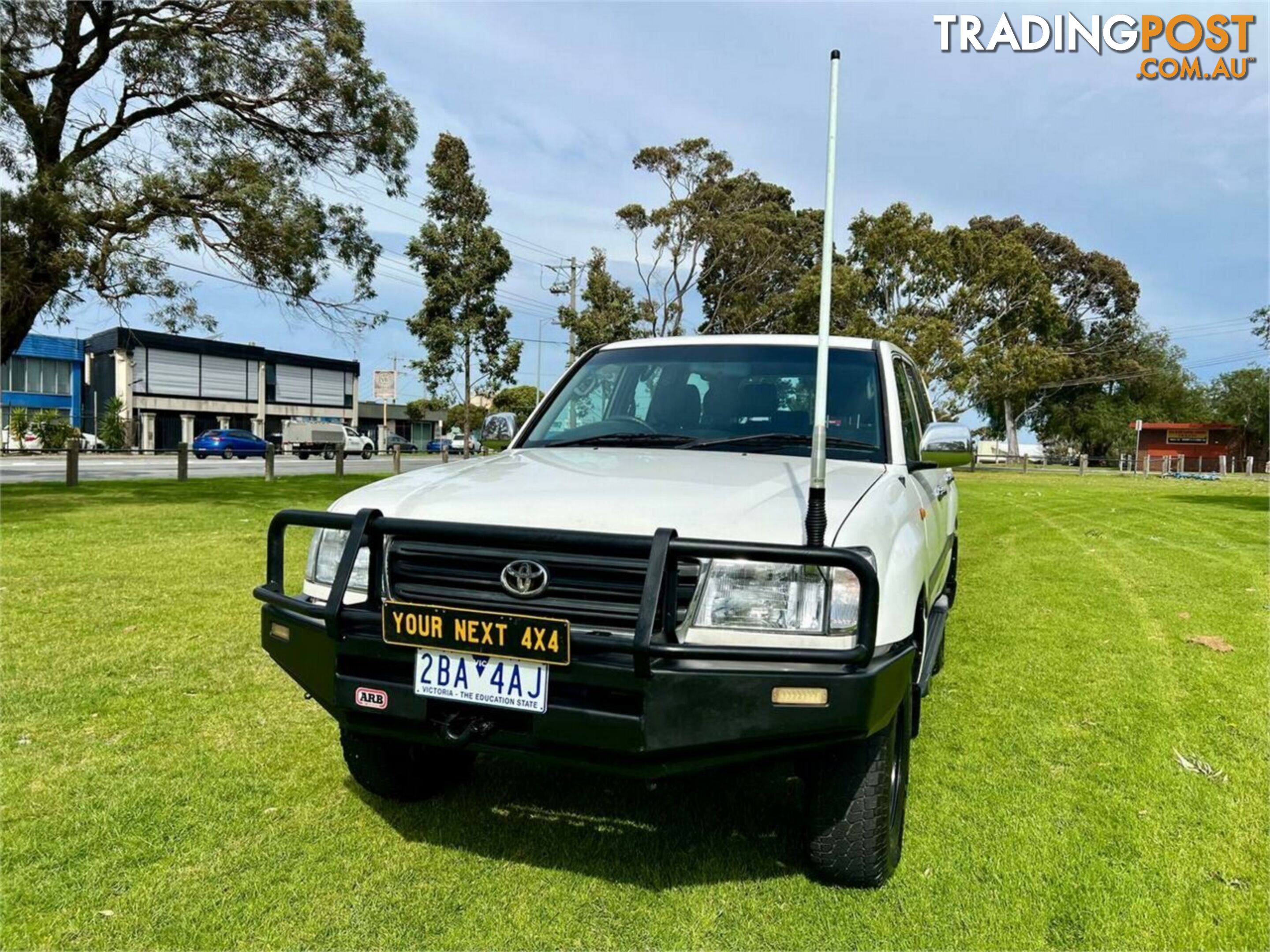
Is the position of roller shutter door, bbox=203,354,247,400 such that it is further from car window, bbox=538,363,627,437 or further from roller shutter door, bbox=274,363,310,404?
car window, bbox=538,363,627,437

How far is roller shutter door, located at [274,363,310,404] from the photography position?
201 feet

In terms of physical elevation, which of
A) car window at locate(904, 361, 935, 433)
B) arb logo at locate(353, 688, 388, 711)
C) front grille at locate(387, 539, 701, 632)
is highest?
car window at locate(904, 361, 935, 433)

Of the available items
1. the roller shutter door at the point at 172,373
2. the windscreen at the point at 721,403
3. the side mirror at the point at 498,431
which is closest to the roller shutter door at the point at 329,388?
the roller shutter door at the point at 172,373

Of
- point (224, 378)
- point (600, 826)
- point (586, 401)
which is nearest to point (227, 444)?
point (224, 378)

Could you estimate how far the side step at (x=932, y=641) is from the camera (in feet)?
9.99

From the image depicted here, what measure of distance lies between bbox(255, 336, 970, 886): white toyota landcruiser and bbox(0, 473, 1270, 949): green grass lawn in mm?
281

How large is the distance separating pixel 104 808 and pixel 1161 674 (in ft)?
16.8

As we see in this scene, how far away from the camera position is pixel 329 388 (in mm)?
65375

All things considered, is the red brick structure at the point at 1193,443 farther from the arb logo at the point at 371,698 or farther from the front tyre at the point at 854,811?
the arb logo at the point at 371,698

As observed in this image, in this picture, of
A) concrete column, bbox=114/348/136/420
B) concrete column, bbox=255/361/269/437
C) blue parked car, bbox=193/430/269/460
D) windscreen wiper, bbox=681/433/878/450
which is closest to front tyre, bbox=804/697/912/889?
windscreen wiper, bbox=681/433/878/450

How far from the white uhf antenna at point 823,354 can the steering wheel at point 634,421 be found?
39.5 inches

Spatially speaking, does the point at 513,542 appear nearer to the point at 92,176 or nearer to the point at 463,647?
the point at 463,647

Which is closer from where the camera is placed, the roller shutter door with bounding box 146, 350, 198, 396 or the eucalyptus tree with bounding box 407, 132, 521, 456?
the eucalyptus tree with bounding box 407, 132, 521, 456

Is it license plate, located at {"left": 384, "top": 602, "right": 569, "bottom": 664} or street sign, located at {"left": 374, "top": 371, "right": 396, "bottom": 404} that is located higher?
street sign, located at {"left": 374, "top": 371, "right": 396, "bottom": 404}
